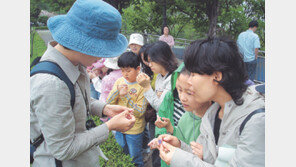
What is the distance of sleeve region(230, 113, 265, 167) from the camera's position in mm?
1122

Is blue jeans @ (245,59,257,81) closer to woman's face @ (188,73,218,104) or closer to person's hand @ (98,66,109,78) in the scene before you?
person's hand @ (98,66,109,78)

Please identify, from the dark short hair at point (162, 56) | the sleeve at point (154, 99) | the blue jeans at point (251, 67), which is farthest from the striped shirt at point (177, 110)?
the blue jeans at point (251, 67)

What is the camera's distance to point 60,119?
4.40ft

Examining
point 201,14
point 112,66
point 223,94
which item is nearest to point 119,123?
point 223,94

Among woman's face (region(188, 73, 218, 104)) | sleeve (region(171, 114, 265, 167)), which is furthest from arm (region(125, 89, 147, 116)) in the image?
sleeve (region(171, 114, 265, 167))

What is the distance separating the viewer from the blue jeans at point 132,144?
3.16 meters

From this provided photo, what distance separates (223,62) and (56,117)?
111 centimetres

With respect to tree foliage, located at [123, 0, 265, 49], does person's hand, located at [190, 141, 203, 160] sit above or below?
below

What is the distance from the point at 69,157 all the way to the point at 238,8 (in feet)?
45.0

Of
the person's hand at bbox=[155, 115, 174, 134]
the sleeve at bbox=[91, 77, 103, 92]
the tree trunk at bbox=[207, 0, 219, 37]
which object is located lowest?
the person's hand at bbox=[155, 115, 174, 134]

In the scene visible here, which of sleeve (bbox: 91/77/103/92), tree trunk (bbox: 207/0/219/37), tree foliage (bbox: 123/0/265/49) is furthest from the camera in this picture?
tree foliage (bbox: 123/0/265/49)

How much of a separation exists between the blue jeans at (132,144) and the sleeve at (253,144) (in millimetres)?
2123

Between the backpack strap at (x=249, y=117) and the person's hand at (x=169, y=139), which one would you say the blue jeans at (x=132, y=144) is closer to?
the person's hand at (x=169, y=139)

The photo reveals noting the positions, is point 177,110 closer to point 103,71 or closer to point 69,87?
point 69,87
